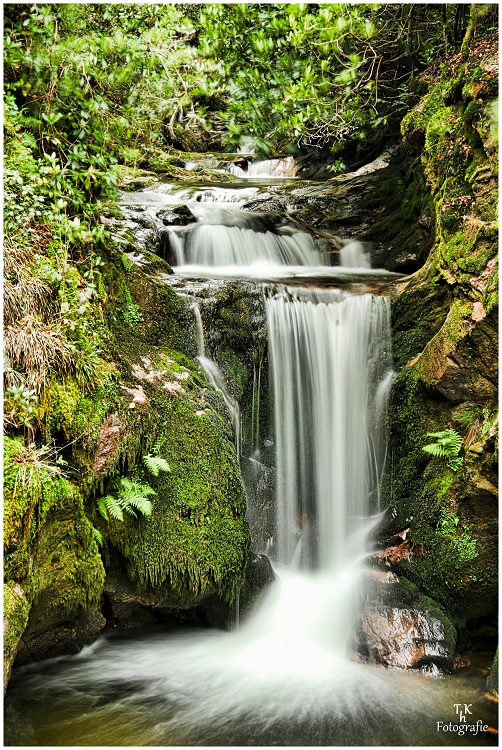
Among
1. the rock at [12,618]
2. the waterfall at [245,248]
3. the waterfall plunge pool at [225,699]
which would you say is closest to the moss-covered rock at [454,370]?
the waterfall plunge pool at [225,699]

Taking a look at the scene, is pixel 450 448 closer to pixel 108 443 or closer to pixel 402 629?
pixel 402 629

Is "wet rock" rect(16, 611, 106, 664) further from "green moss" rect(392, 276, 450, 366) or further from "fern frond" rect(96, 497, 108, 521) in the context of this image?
"green moss" rect(392, 276, 450, 366)

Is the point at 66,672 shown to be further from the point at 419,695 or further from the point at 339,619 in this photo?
the point at 419,695

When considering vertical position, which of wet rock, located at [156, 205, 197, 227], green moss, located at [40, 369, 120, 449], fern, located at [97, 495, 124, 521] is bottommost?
fern, located at [97, 495, 124, 521]

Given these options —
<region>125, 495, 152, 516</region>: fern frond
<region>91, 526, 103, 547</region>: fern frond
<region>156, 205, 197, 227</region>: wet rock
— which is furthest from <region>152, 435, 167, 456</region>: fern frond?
<region>156, 205, 197, 227</region>: wet rock

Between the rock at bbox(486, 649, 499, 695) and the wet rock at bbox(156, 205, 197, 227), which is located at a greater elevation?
the wet rock at bbox(156, 205, 197, 227)

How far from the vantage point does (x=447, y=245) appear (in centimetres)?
593

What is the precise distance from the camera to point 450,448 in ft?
17.5

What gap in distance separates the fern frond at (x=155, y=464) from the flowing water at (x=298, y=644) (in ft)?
4.85

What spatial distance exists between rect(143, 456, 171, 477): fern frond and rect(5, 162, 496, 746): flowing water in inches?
58.3

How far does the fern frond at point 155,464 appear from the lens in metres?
4.60

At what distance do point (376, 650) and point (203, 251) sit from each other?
630 centimetres

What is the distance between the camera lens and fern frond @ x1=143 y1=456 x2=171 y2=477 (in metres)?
4.60

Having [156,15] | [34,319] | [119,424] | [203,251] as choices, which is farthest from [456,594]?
[156,15]
